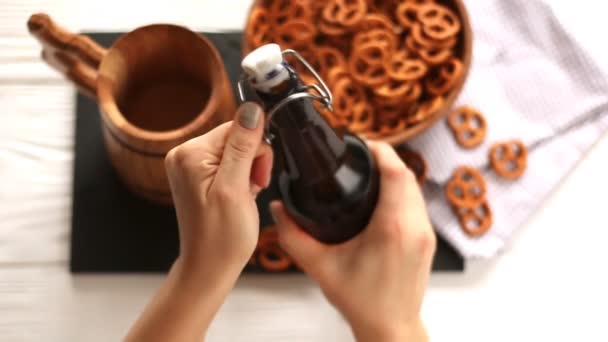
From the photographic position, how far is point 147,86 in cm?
55

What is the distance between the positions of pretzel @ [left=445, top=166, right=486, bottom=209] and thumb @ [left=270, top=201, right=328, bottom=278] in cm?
15

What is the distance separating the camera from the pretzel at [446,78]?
55cm

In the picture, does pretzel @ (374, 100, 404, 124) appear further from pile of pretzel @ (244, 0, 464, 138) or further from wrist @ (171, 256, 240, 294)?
wrist @ (171, 256, 240, 294)

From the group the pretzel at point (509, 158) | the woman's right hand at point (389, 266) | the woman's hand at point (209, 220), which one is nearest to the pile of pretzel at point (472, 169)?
the pretzel at point (509, 158)

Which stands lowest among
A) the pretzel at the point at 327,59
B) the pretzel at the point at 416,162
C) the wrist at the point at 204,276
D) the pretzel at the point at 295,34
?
the pretzel at the point at 416,162

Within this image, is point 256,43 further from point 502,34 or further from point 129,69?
point 502,34

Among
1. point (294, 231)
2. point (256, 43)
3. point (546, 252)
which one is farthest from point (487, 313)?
point (256, 43)

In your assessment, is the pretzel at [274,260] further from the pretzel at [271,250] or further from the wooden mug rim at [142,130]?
the wooden mug rim at [142,130]

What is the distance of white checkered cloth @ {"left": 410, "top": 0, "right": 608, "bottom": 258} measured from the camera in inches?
23.3

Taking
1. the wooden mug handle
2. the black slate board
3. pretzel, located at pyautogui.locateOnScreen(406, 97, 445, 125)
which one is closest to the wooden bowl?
pretzel, located at pyautogui.locateOnScreen(406, 97, 445, 125)

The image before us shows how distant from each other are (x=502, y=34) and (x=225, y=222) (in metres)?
0.37

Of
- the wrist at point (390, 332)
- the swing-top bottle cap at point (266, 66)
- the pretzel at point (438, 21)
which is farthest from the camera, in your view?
the pretzel at point (438, 21)

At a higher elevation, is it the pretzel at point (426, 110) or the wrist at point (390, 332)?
the pretzel at point (426, 110)

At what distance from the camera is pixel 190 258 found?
413mm
